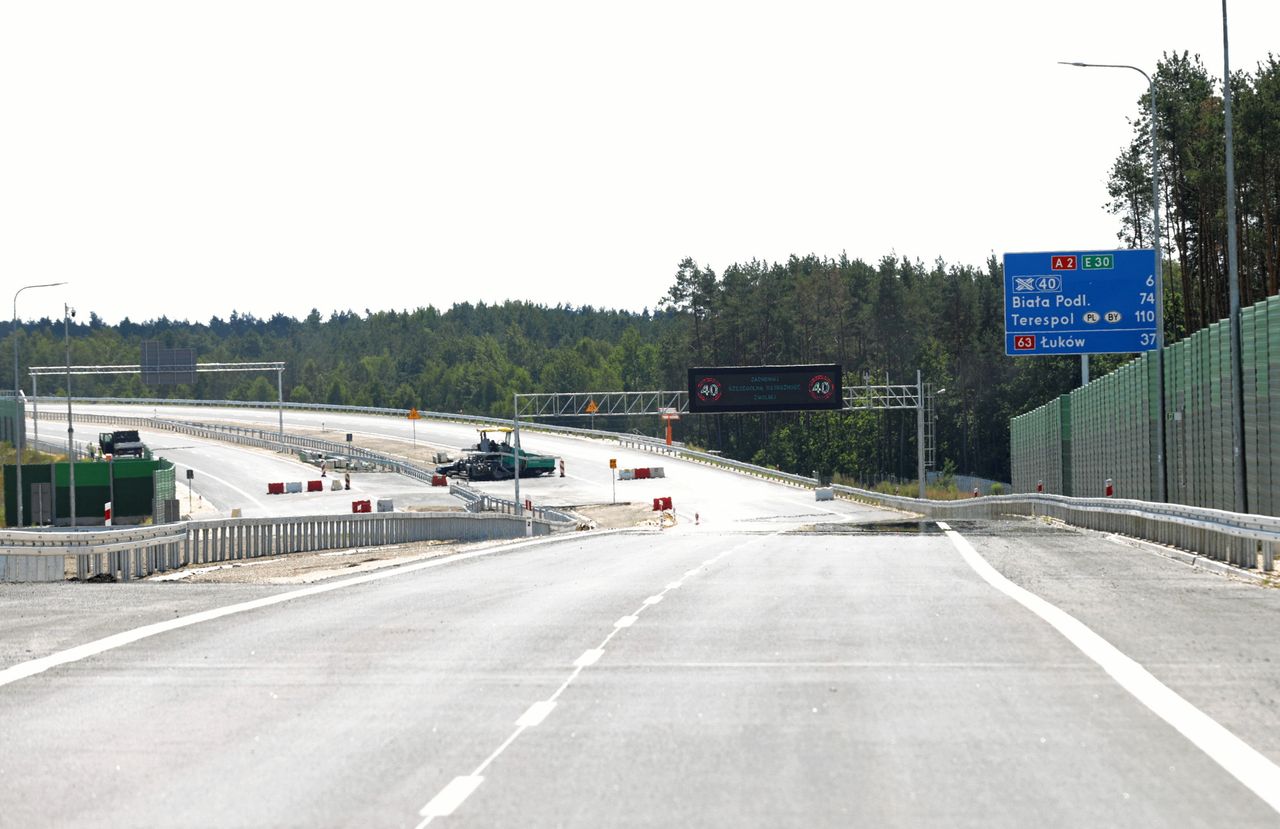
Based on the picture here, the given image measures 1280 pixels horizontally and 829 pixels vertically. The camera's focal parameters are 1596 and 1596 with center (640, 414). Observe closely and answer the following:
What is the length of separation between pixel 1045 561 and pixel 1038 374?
123774 millimetres

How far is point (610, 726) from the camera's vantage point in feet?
30.7

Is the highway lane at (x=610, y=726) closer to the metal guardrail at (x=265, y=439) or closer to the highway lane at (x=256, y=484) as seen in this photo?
the highway lane at (x=256, y=484)

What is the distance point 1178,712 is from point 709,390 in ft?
265

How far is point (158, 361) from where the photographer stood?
127938mm

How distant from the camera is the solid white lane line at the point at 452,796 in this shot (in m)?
7.15

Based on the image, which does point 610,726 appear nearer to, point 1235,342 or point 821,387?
point 1235,342

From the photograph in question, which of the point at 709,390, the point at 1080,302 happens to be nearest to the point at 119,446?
the point at 709,390

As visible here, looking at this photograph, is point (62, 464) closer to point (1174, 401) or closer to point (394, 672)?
point (1174, 401)

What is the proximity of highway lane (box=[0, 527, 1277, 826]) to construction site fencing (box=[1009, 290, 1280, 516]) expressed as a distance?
1576cm

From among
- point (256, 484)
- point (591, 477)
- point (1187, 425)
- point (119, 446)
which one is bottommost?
point (591, 477)

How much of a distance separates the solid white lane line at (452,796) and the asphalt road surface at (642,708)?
2 cm

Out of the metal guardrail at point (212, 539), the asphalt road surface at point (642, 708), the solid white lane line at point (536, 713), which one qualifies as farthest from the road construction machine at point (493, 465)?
the solid white lane line at point (536, 713)

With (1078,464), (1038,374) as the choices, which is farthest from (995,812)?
(1038,374)

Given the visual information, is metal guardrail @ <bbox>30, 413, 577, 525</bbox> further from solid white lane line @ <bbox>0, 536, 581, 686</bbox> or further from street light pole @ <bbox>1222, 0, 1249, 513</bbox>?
solid white lane line @ <bbox>0, 536, 581, 686</bbox>
